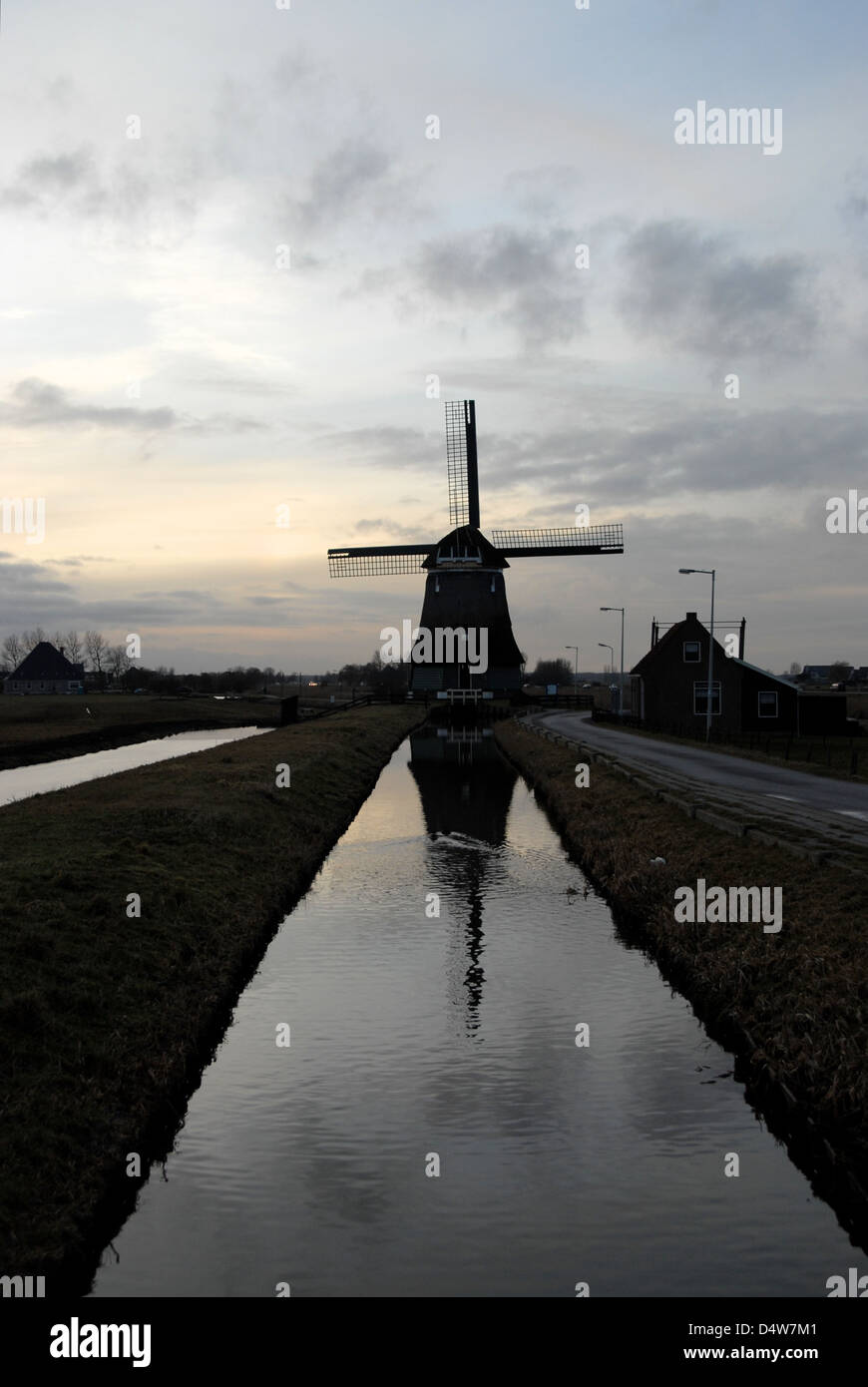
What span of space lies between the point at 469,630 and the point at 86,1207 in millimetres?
86412

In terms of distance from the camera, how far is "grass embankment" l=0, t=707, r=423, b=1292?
1033 centimetres

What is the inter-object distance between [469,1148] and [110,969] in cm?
677

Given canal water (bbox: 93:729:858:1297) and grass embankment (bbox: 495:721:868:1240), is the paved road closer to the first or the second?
grass embankment (bbox: 495:721:868:1240)

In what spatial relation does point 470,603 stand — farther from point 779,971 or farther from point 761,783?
point 779,971

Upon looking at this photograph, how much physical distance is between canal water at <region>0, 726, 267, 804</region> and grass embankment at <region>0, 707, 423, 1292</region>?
996 cm

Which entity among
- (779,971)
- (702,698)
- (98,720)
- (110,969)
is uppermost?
(702,698)

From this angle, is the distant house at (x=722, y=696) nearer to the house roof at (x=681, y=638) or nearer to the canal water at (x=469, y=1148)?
the house roof at (x=681, y=638)

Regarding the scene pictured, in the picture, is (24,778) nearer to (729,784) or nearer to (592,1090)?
(729,784)

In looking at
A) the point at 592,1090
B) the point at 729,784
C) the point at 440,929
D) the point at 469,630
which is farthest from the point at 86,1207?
the point at 469,630

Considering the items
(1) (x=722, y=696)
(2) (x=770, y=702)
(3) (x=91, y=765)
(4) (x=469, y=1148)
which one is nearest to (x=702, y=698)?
(1) (x=722, y=696)

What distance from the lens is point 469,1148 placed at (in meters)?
12.0

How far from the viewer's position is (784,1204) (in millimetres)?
10758

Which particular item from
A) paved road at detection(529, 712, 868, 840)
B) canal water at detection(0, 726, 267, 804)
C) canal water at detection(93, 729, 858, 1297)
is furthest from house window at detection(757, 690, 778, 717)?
canal water at detection(93, 729, 858, 1297)

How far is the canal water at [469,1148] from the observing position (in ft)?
31.5
